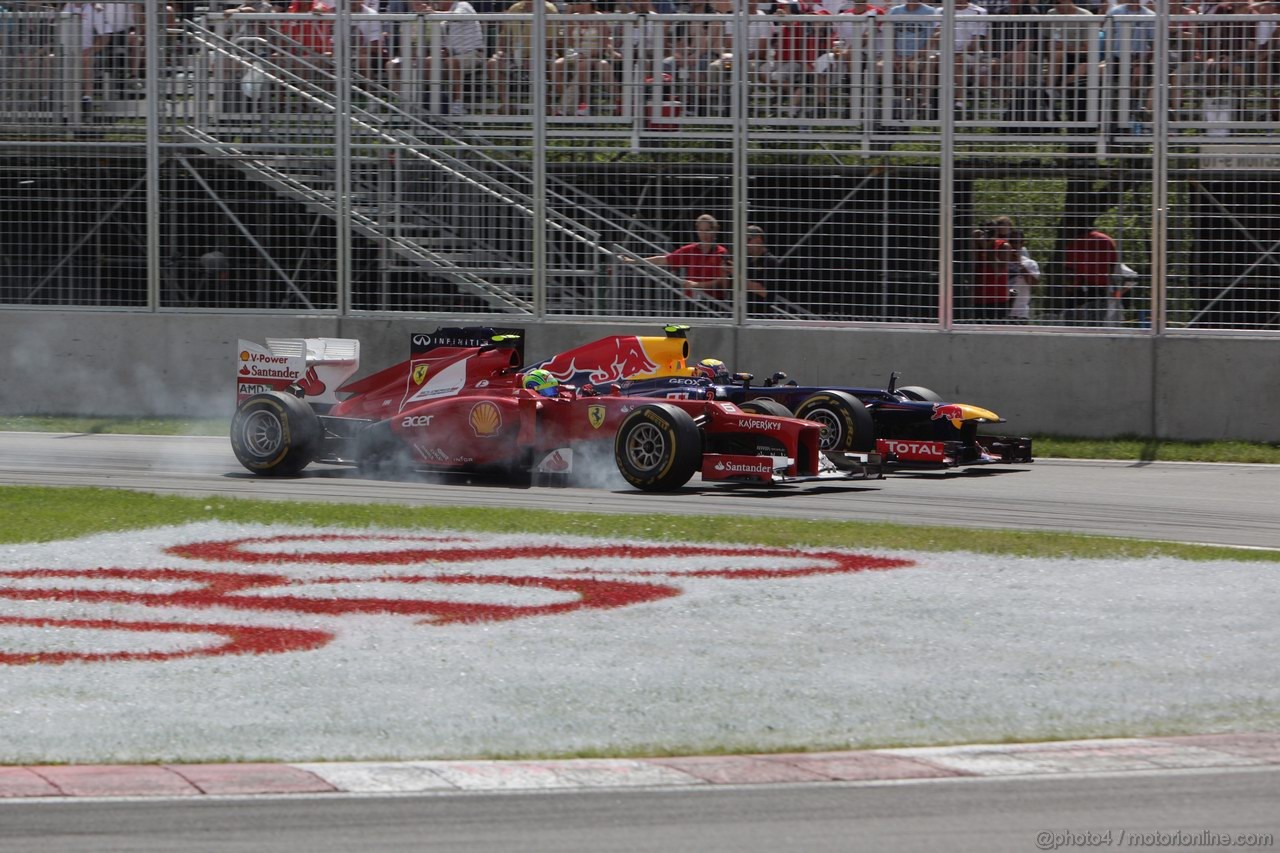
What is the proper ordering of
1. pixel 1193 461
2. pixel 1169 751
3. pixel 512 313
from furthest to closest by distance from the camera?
pixel 512 313, pixel 1193 461, pixel 1169 751

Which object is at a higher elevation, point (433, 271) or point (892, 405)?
point (433, 271)

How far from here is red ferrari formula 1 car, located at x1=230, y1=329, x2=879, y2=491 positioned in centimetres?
1229

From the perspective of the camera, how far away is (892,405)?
13703 millimetres

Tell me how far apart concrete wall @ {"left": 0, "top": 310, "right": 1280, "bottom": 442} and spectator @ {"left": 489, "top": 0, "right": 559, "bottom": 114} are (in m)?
2.38

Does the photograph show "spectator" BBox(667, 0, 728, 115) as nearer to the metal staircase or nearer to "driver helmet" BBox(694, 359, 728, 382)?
the metal staircase

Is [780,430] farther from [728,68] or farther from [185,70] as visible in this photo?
[185,70]

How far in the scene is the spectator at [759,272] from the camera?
16.7m

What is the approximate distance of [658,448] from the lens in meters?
12.2

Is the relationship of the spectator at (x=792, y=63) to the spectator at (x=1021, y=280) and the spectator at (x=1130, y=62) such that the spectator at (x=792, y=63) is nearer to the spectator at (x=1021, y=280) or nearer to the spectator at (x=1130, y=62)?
the spectator at (x=1021, y=280)

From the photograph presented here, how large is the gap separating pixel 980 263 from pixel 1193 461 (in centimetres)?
271

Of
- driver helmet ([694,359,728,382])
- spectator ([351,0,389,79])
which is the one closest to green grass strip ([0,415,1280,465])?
driver helmet ([694,359,728,382])

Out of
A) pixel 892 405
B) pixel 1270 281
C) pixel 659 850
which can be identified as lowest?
pixel 659 850

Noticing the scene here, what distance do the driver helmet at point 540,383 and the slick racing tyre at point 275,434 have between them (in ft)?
5.26

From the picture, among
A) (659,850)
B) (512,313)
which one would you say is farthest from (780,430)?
(659,850)
